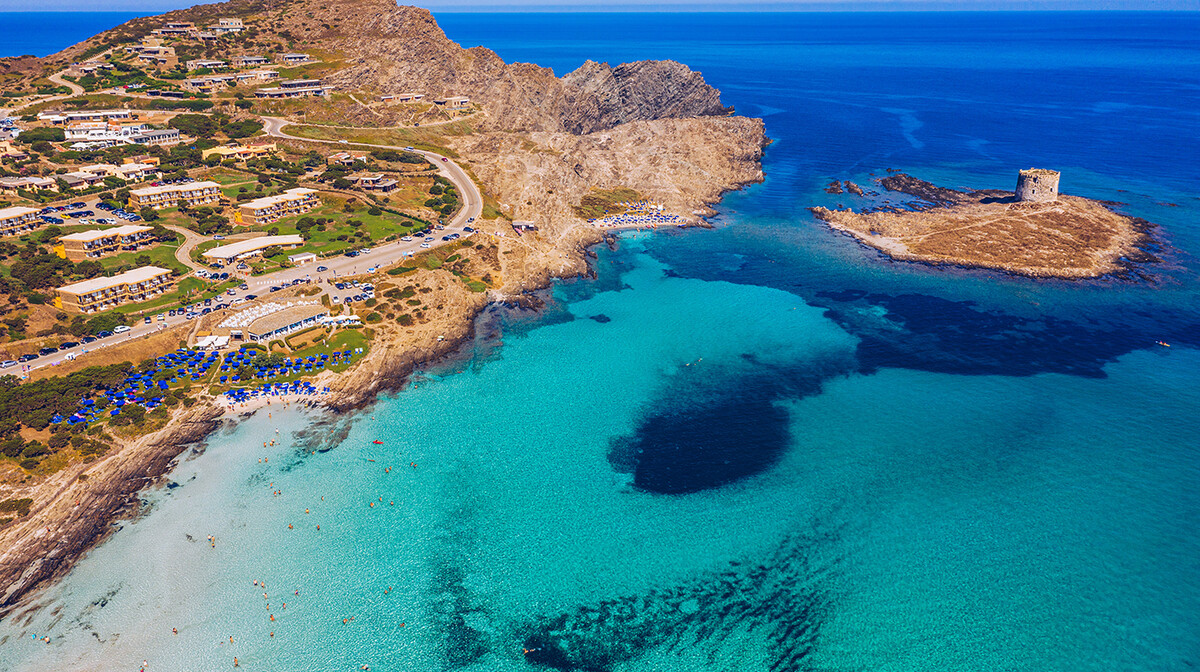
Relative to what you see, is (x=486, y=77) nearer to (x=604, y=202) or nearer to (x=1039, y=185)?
(x=604, y=202)

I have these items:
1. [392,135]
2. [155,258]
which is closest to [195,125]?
[392,135]

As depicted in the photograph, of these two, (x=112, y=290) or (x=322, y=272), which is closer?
(x=112, y=290)

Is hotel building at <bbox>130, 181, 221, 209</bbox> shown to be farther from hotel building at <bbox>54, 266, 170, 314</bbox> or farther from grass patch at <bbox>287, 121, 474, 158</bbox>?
grass patch at <bbox>287, 121, 474, 158</bbox>

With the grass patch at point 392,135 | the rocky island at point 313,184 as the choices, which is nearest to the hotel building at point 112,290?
the rocky island at point 313,184

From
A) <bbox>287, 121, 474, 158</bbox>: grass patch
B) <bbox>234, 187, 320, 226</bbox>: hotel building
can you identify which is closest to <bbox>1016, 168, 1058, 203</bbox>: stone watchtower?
<bbox>287, 121, 474, 158</bbox>: grass patch

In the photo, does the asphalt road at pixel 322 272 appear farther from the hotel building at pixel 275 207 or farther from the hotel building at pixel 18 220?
the hotel building at pixel 275 207

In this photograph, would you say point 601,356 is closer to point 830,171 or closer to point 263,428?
point 263,428
